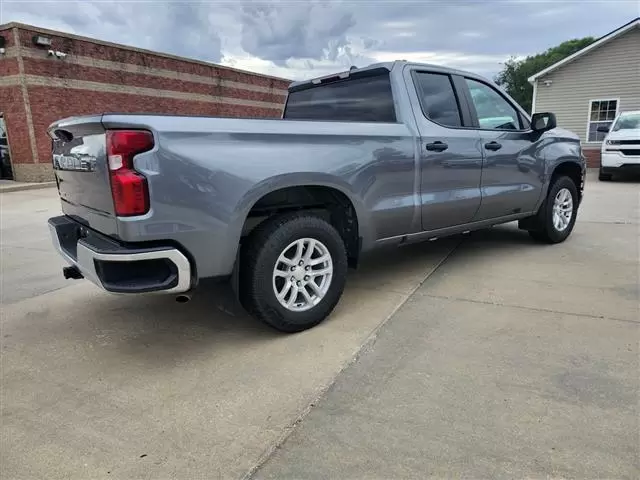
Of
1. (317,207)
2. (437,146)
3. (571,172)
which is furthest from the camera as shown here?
(571,172)

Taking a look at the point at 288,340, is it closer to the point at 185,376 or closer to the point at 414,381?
the point at 185,376

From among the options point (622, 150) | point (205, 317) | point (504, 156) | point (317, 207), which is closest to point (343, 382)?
point (317, 207)

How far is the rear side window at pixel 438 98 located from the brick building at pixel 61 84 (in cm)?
1135

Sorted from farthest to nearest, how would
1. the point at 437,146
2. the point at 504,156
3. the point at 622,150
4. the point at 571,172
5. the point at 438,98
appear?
1. the point at 622,150
2. the point at 571,172
3. the point at 504,156
4. the point at 438,98
5. the point at 437,146

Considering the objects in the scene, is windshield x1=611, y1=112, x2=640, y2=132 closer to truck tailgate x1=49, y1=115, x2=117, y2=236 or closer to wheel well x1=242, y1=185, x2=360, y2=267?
wheel well x1=242, y1=185, x2=360, y2=267

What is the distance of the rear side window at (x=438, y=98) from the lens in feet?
13.7

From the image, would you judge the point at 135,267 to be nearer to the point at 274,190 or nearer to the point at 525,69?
the point at 274,190

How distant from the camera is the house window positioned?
60.5 feet

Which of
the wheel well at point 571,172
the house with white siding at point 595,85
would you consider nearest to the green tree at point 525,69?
the house with white siding at point 595,85

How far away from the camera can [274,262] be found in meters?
3.16

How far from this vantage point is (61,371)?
10.0 ft

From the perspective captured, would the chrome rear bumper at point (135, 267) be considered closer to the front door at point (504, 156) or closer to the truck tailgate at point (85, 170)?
the truck tailgate at point (85, 170)

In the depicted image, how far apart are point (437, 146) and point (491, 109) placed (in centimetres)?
118

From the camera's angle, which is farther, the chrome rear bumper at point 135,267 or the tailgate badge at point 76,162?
the tailgate badge at point 76,162
